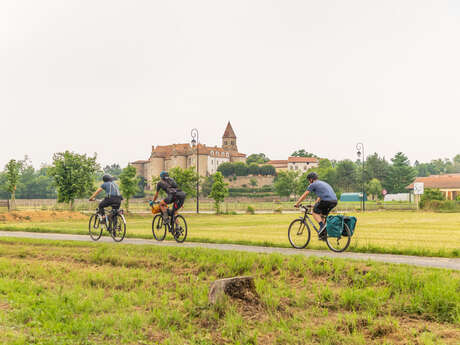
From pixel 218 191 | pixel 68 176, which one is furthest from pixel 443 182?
pixel 68 176

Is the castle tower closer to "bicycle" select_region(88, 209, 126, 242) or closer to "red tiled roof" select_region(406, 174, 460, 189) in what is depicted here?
"red tiled roof" select_region(406, 174, 460, 189)

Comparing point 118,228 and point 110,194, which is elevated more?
point 110,194

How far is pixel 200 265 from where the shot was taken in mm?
8820

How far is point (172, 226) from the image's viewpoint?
12633 mm

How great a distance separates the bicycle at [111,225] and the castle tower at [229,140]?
528 ft

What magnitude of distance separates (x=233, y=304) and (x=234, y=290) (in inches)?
9.0

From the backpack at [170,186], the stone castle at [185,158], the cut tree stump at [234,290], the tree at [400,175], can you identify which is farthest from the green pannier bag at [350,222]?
the stone castle at [185,158]

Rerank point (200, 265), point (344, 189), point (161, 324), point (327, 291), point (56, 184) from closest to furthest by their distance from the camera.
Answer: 1. point (161, 324)
2. point (327, 291)
3. point (200, 265)
4. point (56, 184)
5. point (344, 189)

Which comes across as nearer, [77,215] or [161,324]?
[161,324]

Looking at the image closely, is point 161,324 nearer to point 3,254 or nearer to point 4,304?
point 4,304

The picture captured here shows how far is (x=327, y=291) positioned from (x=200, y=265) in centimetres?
290

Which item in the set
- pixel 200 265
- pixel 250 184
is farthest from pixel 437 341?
pixel 250 184

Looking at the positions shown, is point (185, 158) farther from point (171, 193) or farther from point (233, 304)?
point (233, 304)

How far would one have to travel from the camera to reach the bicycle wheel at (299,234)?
10914 mm
